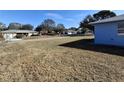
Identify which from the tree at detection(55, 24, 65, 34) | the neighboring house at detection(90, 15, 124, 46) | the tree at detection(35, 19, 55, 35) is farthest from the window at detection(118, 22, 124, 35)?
the tree at detection(55, 24, 65, 34)

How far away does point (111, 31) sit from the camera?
13.1 meters

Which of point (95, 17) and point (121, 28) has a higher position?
point (95, 17)

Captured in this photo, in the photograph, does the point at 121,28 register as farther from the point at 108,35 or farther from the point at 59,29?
the point at 59,29

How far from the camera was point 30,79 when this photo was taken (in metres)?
4.71

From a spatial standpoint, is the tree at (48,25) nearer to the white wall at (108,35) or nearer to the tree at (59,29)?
the tree at (59,29)

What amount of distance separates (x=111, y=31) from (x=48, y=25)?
5768 cm

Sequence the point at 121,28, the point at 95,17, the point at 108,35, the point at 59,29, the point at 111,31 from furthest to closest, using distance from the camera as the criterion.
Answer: the point at 59,29, the point at 95,17, the point at 108,35, the point at 111,31, the point at 121,28

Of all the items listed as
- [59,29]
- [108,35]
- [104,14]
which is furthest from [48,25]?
[108,35]

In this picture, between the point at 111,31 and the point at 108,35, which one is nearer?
the point at 111,31

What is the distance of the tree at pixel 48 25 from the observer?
67.1m

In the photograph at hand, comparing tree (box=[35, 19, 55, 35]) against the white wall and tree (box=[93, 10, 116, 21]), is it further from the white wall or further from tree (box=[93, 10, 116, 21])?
the white wall

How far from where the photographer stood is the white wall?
40.8 ft

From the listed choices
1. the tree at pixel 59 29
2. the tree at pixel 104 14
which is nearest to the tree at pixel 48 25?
the tree at pixel 59 29
